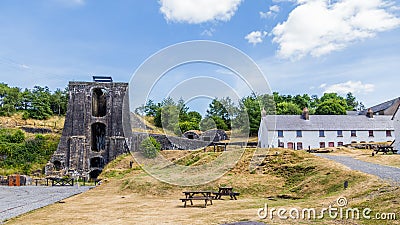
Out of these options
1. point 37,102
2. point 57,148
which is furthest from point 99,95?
point 37,102

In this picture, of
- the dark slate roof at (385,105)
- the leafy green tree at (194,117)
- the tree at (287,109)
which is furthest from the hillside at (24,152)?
the dark slate roof at (385,105)

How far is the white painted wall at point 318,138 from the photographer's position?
1794 inches

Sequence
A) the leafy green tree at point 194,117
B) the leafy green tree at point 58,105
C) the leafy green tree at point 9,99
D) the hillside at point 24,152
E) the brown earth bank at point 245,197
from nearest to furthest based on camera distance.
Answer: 1. the brown earth bank at point 245,197
2. the hillside at point 24,152
3. the leafy green tree at point 194,117
4. the leafy green tree at point 9,99
5. the leafy green tree at point 58,105

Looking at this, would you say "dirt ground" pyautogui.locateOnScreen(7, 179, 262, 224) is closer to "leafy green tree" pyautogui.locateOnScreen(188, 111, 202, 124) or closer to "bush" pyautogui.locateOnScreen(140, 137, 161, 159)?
"bush" pyautogui.locateOnScreen(140, 137, 161, 159)

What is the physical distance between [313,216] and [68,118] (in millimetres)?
36696

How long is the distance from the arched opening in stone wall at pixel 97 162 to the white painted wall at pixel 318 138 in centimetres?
2034

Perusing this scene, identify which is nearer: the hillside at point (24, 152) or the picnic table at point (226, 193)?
the picnic table at point (226, 193)

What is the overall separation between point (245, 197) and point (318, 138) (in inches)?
1191

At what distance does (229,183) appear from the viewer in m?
21.0

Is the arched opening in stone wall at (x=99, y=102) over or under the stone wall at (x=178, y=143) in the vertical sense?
over

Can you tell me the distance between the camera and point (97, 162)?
139ft

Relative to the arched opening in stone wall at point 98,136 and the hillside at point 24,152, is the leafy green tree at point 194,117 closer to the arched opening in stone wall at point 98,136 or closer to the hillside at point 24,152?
the arched opening in stone wall at point 98,136

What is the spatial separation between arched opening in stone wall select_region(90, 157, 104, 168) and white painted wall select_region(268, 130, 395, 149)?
20.3 m

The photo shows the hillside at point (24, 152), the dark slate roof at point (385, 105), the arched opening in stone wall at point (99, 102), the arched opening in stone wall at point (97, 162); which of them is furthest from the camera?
the dark slate roof at point (385, 105)
